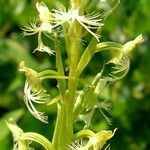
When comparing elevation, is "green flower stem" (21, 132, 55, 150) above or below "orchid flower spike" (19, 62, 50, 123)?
below

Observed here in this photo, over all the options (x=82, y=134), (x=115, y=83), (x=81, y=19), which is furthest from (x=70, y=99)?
(x=115, y=83)

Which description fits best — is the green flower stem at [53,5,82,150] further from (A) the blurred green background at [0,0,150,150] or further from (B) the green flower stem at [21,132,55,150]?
(A) the blurred green background at [0,0,150,150]

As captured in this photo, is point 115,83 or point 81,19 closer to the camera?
point 81,19

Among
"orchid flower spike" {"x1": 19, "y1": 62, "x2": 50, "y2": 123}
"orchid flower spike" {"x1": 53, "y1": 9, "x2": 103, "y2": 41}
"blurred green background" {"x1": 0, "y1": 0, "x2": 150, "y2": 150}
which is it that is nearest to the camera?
"orchid flower spike" {"x1": 53, "y1": 9, "x2": 103, "y2": 41}

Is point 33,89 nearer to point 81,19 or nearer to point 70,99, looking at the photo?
point 70,99

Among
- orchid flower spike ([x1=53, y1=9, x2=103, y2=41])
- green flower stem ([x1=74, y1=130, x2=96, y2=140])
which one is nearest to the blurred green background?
orchid flower spike ([x1=53, y1=9, x2=103, y2=41])

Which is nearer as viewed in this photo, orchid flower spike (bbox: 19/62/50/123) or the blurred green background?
orchid flower spike (bbox: 19/62/50/123)

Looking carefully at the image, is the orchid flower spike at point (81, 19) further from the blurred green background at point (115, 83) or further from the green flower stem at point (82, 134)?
the blurred green background at point (115, 83)

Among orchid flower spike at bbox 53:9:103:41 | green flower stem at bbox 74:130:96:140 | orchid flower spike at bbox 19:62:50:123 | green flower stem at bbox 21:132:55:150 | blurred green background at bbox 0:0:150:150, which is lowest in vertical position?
blurred green background at bbox 0:0:150:150
